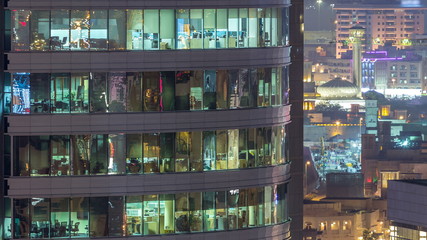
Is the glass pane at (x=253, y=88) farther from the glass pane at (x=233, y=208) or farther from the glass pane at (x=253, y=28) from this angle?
the glass pane at (x=233, y=208)

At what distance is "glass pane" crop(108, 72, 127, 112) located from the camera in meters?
40.2

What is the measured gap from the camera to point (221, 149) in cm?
4150

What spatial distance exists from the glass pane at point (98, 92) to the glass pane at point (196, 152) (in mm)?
2513

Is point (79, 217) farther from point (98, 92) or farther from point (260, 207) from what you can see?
point (260, 207)

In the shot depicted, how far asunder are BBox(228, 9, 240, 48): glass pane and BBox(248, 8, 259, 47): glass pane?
476 mm

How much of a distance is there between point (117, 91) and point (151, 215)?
11.1 ft

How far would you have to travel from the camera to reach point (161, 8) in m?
40.2

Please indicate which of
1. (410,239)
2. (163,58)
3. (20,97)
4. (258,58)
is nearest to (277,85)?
(258,58)

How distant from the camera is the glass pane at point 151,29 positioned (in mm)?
40219

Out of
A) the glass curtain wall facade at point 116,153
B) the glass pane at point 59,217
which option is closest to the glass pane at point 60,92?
the glass curtain wall facade at point 116,153

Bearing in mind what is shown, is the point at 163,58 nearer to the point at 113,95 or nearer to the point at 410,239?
the point at 113,95

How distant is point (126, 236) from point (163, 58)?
4775 millimetres

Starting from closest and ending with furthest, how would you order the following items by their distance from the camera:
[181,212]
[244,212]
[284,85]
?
[181,212] → [244,212] → [284,85]

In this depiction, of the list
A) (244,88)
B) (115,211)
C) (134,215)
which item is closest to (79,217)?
(115,211)
